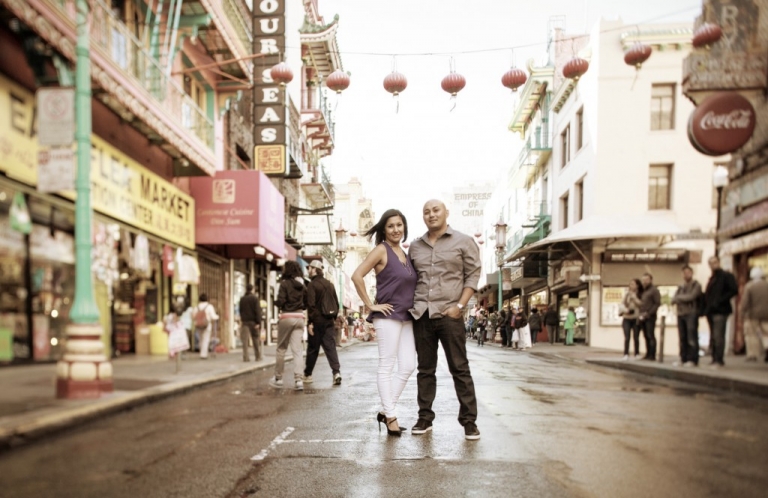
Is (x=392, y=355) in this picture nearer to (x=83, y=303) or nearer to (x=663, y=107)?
(x=83, y=303)

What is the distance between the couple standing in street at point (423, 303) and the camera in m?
5.27

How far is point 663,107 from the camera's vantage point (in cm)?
2536

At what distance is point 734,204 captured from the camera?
1644 cm

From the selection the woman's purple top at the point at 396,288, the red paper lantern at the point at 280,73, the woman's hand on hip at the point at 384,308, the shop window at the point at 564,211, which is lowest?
the woman's hand on hip at the point at 384,308

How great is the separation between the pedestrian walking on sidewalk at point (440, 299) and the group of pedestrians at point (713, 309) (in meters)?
8.05

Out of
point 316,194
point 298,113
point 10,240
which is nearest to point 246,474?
point 10,240

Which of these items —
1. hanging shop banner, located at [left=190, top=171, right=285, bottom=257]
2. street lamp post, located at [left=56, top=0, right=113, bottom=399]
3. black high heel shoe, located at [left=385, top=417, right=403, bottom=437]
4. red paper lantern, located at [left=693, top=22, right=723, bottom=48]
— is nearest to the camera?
black high heel shoe, located at [left=385, top=417, right=403, bottom=437]

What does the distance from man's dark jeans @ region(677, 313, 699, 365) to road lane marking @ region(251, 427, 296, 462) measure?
29.9 ft

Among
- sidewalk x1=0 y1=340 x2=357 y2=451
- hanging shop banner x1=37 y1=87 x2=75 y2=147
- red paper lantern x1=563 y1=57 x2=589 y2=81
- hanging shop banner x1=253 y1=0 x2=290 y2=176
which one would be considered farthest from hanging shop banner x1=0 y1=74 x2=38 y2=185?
hanging shop banner x1=253 y1=0 x2=290 y2=176

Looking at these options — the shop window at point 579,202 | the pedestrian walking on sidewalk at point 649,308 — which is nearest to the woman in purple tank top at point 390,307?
the pedestrian walking on sidewalk at point 649,308

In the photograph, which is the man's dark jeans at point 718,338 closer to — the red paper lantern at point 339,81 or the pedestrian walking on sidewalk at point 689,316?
the pedestrian walking on sidewalk at point 689,316

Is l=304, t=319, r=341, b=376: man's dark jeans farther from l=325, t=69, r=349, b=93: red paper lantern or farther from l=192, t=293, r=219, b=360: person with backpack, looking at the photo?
l=192, t=293, r=219, b=360: person with backpack

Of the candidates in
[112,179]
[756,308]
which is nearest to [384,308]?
[112,179]

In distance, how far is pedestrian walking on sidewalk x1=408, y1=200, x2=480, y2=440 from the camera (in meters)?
5.25
